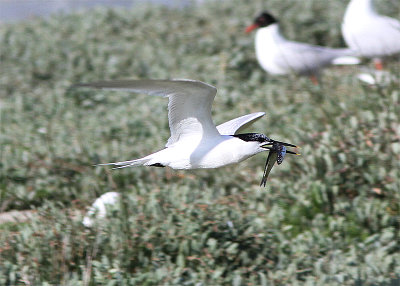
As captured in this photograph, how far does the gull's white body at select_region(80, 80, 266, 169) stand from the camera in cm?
319

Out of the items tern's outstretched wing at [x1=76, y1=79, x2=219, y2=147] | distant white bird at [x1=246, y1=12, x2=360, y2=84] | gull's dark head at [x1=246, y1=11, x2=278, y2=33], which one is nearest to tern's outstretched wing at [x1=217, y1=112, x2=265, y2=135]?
Result: tern's outstretched wing at [x1=76, y1=79, x2=219, y2=147]

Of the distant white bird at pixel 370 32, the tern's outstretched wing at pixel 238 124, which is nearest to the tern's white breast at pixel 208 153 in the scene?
the tern's outstretched wing at pixel 238 124

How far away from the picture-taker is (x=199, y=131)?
3.47 m

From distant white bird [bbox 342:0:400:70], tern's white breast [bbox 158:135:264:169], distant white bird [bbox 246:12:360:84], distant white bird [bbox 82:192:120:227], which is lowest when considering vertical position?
distant white bird [bbox 82:192:120:227]

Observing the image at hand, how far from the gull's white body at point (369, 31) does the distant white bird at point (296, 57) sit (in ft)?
0.59

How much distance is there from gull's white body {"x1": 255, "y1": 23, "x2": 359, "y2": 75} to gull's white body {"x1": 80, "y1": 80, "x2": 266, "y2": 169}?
3505 millimetres

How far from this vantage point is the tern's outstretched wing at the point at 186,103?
3078 mm

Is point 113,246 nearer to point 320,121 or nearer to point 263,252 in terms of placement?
point 263,252

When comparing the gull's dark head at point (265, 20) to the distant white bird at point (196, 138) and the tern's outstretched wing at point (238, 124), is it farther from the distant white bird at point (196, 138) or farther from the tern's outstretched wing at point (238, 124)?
the distant white bird at point (196, 138)

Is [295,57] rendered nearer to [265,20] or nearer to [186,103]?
[265,20]

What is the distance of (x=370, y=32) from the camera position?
702 cm

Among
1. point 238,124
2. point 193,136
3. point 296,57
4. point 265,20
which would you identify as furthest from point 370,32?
point 193,136

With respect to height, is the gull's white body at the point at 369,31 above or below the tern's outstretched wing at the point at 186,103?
above

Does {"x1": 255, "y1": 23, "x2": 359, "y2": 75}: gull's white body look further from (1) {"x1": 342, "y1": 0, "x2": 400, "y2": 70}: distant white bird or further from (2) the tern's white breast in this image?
(2) the tern's white breast
